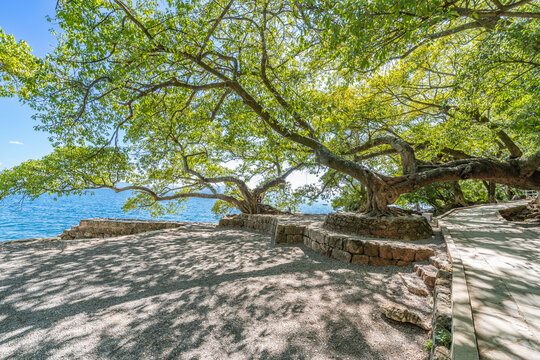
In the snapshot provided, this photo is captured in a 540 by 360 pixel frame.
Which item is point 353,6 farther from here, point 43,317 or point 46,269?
point 46,269

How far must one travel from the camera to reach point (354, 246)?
15.6ft

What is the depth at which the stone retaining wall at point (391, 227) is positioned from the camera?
539 centimetres

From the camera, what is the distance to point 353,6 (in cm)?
353

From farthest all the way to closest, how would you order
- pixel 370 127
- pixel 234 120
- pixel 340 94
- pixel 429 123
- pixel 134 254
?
pixel 340 94, pixel 429 123, pixel 370 127, pixel 234 120, pixel 134 254

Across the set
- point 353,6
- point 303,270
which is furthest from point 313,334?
point 353,6

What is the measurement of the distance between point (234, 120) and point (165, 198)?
587 cm

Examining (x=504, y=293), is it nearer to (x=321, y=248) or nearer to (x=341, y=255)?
(x=341, y=255)

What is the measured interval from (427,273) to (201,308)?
3.46 meters

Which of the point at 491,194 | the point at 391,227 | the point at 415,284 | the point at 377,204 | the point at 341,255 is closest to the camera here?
the point at 415,284

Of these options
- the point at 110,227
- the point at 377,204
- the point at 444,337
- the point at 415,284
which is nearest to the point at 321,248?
the point at 377,204

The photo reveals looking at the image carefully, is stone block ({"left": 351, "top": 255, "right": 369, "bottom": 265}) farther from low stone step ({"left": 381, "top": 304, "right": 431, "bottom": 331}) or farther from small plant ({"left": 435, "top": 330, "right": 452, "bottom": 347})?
small plant ({"left": 435, "top": 330, "right": 452, "bottom": 347})

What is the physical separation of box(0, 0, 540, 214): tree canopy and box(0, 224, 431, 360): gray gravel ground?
3.29m

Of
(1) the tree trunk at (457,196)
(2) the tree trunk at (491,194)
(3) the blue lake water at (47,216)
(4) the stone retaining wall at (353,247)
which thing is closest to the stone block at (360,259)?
(4) the stone retaining wall at (353,247)

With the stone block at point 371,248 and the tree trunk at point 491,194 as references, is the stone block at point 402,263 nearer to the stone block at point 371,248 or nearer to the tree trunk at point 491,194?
the stone block at point 371,248
